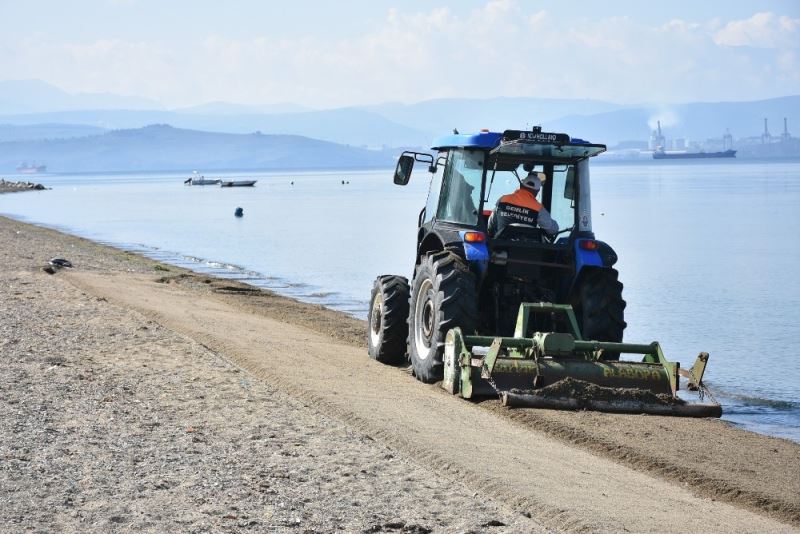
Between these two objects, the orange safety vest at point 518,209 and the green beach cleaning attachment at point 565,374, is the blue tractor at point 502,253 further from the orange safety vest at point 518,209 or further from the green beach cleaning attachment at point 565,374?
the green beach cleaning attachment at point 565,374

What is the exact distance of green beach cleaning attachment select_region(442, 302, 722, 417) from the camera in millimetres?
9992

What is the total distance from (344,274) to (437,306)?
71.6 feet

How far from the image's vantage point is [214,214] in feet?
244

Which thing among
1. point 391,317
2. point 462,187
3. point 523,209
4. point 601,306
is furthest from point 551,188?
point 391,317

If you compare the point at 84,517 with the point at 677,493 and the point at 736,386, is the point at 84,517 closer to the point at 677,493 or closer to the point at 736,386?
the point at 677,493

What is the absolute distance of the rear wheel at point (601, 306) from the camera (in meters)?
11.1

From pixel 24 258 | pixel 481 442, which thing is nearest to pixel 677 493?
pixel 481 442

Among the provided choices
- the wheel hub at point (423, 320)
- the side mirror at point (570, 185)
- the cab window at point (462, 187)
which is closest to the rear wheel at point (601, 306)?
the side mirror at point (570, 185)

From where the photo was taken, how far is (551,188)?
39.3ft

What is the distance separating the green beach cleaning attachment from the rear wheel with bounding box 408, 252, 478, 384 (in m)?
0.36

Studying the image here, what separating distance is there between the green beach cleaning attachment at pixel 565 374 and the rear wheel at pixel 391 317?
6.85 ft

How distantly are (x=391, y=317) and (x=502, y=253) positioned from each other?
1957 mm

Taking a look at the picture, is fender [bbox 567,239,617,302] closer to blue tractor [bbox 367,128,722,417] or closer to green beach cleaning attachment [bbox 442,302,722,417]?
blue tractor [bbox 367,128,722,417]

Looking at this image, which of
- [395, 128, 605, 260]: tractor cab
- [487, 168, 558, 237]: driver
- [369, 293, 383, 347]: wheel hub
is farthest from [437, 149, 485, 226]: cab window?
[369, 293, 383, 347]: wheel hub
